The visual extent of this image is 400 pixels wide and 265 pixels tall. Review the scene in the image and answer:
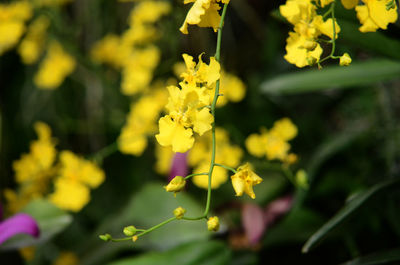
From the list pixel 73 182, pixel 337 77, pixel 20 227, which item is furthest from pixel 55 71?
pixel 337 77

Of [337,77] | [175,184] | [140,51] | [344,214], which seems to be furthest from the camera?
[140,51]

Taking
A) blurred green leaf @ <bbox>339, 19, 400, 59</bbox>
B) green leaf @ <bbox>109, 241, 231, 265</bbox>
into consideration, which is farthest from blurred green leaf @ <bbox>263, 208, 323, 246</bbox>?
blurred green leaf @ <bbox>339, 19, 400, 59</bbox>

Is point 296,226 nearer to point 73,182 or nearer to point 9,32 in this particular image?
point 73,182

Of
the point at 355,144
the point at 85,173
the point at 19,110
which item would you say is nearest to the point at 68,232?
the point at 85,173

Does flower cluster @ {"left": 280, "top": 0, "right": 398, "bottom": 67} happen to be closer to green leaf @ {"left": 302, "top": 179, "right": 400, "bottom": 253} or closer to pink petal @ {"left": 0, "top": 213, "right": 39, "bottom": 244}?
Result: green leaf @ {"left": 302, "top": 179, "right": 400, "bottom": 253}

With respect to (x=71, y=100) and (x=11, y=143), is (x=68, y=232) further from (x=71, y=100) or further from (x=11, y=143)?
(x=71, y=100)
